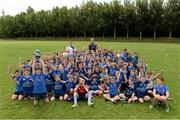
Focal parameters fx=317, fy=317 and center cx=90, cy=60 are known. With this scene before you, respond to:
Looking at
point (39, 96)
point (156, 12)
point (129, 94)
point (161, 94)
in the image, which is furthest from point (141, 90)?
point (156, 12)

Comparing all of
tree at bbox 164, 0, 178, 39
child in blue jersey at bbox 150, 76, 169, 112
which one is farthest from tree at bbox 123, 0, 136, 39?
child in blue jersey at bbox 150, 76, 169, 112

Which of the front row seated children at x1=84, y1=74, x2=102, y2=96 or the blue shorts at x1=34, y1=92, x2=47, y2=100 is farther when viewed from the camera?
the front row seated children at x1=84, y1=74, x2=102, y2=96

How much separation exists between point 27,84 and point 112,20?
6747cm

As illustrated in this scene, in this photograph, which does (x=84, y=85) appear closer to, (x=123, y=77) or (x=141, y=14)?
(x=123, y=77)

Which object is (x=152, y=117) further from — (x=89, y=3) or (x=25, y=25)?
(x=25, y=25)

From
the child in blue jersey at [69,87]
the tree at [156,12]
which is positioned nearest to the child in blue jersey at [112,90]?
the child in blue jersey at [69,87]

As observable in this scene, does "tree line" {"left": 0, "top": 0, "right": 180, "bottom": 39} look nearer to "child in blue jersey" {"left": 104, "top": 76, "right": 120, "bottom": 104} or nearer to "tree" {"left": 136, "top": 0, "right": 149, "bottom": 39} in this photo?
"tree" {"left": 136, "top": 0, "right": 149, "bottom": 39}

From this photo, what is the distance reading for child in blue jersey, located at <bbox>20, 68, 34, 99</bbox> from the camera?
12305 mm

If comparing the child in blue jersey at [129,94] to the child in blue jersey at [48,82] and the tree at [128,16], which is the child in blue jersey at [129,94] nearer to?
the child in blue jersey at [48,82]

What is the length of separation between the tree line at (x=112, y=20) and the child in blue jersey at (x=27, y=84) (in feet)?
201

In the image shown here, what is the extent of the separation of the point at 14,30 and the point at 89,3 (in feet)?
94.6

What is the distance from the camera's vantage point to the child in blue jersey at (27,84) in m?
12.3

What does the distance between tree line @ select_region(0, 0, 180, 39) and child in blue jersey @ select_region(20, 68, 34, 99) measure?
61375 millimetres

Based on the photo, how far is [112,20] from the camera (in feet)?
257
